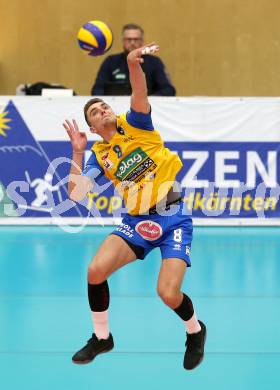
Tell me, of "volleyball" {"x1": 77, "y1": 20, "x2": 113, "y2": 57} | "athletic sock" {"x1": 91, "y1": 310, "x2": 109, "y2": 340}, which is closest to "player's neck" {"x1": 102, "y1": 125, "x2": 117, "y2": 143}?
"athletic sock" {"x1": 91, "y1": 310, "x2": 109, "y2": 340}

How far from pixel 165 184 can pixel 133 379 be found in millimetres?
1513

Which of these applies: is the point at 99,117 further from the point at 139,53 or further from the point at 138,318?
the point at 138,318

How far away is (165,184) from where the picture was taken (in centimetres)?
611

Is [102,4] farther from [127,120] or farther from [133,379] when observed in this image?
[133,379]

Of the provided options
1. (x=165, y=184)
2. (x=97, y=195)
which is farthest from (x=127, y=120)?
(x=97, y=195)

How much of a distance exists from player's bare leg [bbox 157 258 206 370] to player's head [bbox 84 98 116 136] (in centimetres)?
113

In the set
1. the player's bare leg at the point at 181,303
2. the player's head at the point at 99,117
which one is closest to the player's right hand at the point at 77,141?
the player's head at the point at 99,117

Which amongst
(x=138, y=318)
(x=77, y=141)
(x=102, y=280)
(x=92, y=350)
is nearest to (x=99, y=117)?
(x=77, y=141)

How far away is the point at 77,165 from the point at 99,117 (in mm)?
405

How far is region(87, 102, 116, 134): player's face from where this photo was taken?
6.00 metres

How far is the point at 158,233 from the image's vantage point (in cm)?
594

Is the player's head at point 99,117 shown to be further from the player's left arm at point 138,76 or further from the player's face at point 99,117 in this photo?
the player's left arm at point 138,76

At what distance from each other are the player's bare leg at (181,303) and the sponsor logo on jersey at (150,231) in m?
0.21

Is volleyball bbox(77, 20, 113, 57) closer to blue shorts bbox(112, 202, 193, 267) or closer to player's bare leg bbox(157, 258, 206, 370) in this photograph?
blue shorts bbox(112, 202, 193, 267)
